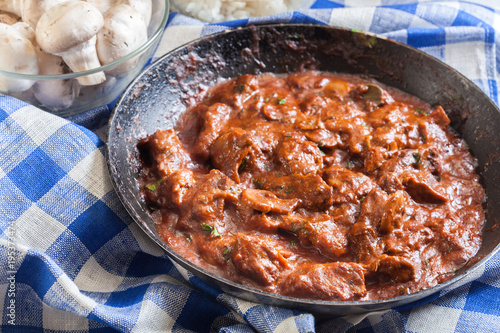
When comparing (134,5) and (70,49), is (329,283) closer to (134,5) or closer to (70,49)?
(70,49)

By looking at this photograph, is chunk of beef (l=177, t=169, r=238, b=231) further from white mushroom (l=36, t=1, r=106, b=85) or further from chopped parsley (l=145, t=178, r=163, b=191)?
white mushroom (l=36, t=1, r=106, b=85)

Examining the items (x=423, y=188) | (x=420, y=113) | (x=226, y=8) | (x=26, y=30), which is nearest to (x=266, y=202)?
(x=423, y=188)

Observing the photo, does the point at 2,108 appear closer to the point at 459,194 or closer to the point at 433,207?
the point at 433,207

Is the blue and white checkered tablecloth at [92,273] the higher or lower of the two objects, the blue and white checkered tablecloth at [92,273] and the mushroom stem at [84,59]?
the lower

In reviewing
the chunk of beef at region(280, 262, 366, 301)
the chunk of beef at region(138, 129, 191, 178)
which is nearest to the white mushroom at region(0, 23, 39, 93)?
the chunk of beef at region(138, 129, 191, 178)

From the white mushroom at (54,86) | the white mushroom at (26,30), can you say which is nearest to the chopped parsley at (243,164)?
the white mushroom at (54,86)

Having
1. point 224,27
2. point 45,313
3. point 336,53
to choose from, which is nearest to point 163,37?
point 224,27

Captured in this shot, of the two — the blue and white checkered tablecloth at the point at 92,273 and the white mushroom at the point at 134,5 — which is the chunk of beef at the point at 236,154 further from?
the white mushroom at the point at 134,5
